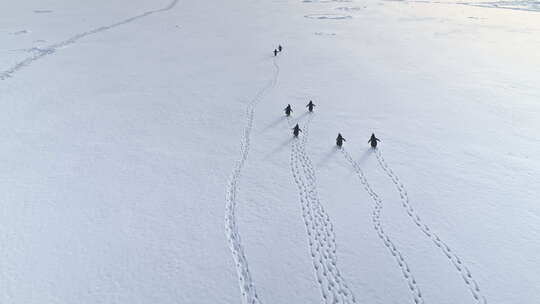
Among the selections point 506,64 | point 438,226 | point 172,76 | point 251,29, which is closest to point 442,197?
point 438,226

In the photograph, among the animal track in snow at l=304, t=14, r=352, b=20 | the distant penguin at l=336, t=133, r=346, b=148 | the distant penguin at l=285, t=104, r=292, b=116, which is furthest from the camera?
the animal track in snow at l=304, t=14, r=352, b=20

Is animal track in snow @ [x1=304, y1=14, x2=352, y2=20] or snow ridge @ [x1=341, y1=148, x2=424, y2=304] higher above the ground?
animal track in snow @ [x1=304, y1=14, x2=352, y2=20]

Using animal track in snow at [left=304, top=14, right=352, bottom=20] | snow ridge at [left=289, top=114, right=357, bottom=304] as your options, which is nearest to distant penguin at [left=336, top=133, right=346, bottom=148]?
snow ridge at [left=289, top=114, right=357, bottom=304]

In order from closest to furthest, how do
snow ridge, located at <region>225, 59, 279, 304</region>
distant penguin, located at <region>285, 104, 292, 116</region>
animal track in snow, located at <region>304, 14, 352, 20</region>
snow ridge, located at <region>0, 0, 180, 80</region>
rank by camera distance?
snow ridge, located at <region>225, 59, 279, 304</region>, distant penguin, located at <region>285, 104, 292, 116</region>, snow ridge, located at <region>0, 0, 180, 80</region>, animal track in snow, located at <region>304, 14, 352, 20</region>

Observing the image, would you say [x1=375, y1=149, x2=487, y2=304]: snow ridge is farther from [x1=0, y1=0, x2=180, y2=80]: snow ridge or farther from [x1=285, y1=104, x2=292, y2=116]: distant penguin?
[x1=0, y1=0, x2=180, y2=80]: snow ridge

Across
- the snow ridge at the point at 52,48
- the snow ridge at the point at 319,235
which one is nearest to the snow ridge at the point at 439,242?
the snow ridge at the point at 319,235

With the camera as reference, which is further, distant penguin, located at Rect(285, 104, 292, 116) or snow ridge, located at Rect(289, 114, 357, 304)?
distant penguin, located at Rect(285, 104, 292, 116)

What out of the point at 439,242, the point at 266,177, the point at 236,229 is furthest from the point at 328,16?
the point at 236,229

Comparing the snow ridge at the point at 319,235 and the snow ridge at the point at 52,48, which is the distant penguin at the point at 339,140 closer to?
the snow ridge at the point at 319,235

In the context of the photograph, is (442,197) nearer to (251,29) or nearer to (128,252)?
(128,252)
